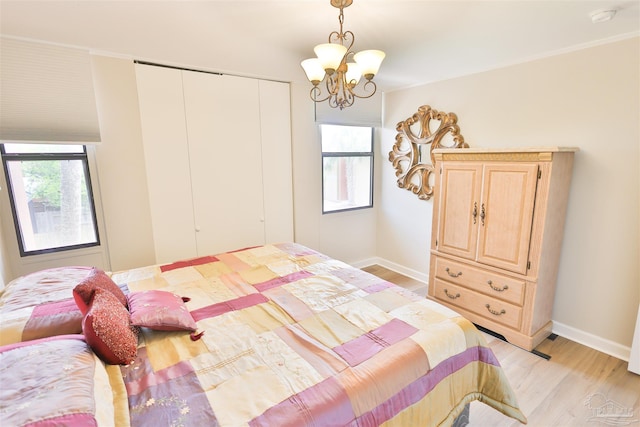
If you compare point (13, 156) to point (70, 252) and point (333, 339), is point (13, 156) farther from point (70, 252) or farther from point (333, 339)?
point (333, 339)

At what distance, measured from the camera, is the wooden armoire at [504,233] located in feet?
7.58

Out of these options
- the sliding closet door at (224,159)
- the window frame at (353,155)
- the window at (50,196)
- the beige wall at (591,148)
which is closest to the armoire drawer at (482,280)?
the beige wall at (591,148)

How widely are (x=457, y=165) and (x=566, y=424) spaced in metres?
1.98

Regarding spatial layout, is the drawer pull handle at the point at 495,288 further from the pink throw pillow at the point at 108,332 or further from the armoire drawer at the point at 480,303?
the pink throw pillow at the point at 108,332

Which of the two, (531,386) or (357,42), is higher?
(357,42)

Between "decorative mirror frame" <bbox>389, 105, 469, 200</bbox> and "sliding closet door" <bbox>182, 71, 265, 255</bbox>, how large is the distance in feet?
5.91

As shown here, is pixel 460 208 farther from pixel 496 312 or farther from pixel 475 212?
pixel 496 312

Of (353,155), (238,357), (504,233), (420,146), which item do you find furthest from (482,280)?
(238,357)

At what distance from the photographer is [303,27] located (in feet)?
6.84

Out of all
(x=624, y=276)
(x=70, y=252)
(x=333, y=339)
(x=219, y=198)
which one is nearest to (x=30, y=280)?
(x=70, y=252)

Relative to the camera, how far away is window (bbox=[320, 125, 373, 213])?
3.82 m

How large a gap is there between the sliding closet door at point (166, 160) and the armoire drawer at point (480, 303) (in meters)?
2.57

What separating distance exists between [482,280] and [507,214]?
2.09ft

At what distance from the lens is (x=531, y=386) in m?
2.08
